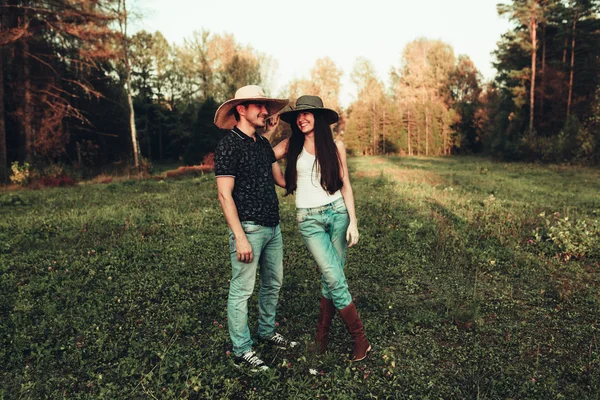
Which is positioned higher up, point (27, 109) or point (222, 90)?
point (222, 90)

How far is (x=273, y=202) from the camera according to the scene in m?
3.37

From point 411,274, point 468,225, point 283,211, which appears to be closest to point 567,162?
point 468,225

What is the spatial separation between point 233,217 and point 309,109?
3.85ft

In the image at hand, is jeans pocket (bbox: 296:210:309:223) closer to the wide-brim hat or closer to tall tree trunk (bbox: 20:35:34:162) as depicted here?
the wide-brim hat

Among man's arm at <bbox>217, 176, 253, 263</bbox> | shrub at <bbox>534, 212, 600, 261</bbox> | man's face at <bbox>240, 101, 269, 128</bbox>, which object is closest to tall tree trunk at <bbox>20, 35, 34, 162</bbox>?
man's face at <bbox>240, 101, 269, 128</bbox>

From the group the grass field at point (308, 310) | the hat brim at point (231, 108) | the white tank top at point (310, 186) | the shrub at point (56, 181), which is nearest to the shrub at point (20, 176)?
the shrub at point (56, 181)

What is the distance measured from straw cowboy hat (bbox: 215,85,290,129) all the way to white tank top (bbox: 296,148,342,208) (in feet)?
1.79

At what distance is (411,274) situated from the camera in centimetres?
577

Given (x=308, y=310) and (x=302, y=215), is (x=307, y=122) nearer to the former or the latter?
(x=302, y=215)

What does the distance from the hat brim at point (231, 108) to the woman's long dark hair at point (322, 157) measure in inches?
9.2

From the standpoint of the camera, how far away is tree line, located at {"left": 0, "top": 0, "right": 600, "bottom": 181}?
717 inches

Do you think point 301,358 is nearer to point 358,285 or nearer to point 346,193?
point 346,193

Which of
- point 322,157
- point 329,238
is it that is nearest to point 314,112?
point 322,157

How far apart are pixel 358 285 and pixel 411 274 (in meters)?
0.96
